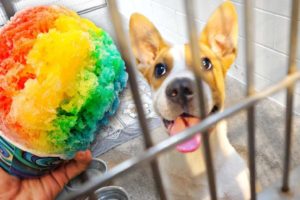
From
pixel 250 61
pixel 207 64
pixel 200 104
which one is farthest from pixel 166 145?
pixel 207 64

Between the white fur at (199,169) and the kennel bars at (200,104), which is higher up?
the kennel bars at (200,104)

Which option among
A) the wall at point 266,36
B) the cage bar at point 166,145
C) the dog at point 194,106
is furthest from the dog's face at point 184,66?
the cage bar at point 166,145

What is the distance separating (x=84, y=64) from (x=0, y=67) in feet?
0.89

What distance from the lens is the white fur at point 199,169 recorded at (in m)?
1.01

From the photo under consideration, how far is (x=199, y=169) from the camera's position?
1.04 m

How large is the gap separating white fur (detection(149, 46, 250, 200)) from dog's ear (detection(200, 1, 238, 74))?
9cm

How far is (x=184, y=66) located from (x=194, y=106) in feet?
0.42

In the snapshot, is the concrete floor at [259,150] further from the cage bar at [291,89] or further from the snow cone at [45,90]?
the cage bar at [291,89]

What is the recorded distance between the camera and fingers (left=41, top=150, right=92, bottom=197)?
4.17 ft

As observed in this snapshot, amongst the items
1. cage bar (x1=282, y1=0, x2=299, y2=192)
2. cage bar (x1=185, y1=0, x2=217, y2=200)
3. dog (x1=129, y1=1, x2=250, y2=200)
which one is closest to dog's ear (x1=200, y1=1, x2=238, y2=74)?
dog (x1=129, y1=1, x2=250, y2=200)

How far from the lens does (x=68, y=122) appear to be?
1.18 meters

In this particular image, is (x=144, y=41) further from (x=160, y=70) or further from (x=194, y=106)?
(x=194, y=106)

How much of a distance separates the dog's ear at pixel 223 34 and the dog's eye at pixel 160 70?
143 millimetres

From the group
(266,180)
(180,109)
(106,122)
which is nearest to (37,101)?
(180,109)
